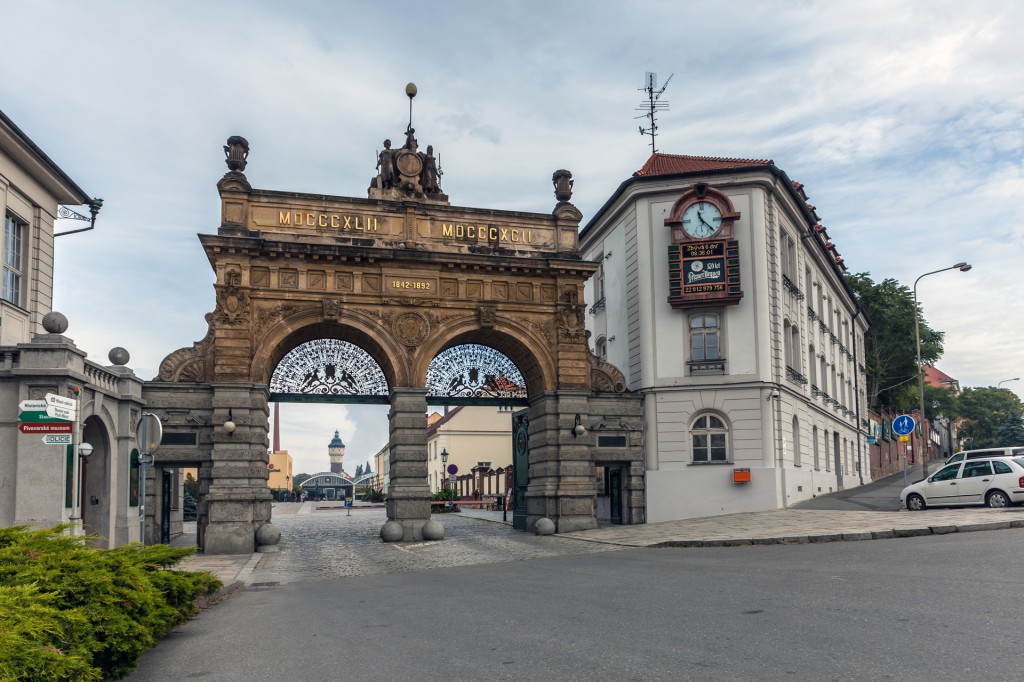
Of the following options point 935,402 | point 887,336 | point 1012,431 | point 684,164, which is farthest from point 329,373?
point 1012,431

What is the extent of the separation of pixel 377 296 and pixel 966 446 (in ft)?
340

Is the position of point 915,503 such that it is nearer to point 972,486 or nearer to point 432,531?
point 972,486

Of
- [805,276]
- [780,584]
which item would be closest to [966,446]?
[805,276]

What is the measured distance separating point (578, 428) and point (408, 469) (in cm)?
501

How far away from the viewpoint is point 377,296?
25.4 m

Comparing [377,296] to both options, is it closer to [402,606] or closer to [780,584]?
[402,606]

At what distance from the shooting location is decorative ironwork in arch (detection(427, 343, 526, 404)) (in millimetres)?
27109

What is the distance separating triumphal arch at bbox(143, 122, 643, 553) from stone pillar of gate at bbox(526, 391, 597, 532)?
0.15 ft

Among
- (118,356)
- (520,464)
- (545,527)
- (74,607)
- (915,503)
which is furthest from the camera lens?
(520,464)

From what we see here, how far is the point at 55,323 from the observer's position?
55.2ft

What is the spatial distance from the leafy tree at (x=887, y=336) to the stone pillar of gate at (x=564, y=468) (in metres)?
36.6

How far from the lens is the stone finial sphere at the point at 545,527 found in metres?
25.4

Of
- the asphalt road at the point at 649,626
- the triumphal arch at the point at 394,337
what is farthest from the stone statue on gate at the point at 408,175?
the asphalt road at the point at 649,626

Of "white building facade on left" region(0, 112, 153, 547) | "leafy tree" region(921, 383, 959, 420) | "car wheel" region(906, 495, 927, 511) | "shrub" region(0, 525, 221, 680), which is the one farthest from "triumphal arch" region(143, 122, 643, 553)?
"leafy tree" region(921, 383, 959, 420)
